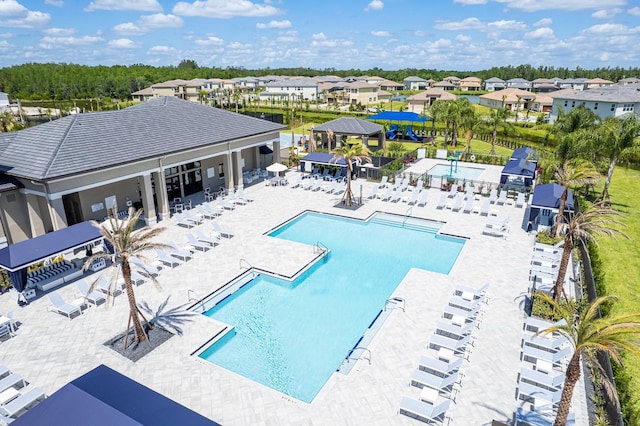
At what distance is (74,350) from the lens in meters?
12.1

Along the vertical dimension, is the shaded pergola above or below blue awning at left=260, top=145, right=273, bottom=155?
above

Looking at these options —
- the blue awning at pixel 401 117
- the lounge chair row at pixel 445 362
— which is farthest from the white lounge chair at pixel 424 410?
the blue awning at pixel 401 117

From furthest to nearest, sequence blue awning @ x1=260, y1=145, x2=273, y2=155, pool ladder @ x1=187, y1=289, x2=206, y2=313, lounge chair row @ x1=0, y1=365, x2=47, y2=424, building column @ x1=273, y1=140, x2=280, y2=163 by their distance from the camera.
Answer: blue awning @ x1=260, y1=145, x2=273, y2=155
building column @ x1=273, y1=140, x2=280, y2=163
pool ladder @ x1=187, y1=289, x2=206, y2=313
lounge chair row @ x1=0, y1=365, x2=47, y2=424

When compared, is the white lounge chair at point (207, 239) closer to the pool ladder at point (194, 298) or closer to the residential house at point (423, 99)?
the pool ladder at point (194, 298)

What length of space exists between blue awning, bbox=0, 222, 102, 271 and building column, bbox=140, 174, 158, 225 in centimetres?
438

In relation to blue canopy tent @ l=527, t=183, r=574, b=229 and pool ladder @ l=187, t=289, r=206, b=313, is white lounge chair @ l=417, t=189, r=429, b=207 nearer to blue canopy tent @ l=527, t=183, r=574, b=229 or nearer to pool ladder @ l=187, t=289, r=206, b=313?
blue canopy tent @ l=527, t=183, r=574, b=229

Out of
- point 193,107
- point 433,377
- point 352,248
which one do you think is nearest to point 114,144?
point 193,107

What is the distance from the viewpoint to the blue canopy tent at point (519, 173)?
86.5 feet

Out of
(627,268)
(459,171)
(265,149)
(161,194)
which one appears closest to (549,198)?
(627,268)

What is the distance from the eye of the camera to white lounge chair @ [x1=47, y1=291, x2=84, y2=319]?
13.7m

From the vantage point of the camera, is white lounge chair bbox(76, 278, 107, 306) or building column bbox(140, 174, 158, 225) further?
building column bbox(140, 174, 158, 225)

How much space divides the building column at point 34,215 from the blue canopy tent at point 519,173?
1056 inches

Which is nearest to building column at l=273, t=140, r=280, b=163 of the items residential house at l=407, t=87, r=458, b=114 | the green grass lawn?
the green grass lawn

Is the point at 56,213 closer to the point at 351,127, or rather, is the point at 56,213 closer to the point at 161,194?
the point at 161,194
